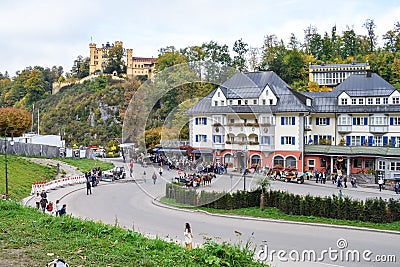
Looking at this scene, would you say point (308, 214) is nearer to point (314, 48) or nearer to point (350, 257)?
point (350, 257)

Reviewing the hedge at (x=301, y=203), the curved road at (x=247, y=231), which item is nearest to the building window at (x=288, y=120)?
the curved road at (x=247, y=231)

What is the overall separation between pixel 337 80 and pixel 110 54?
5962 cm

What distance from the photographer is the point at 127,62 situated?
109 m

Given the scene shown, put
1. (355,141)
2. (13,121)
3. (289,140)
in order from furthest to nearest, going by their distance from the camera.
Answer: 1. (13,121)
2. (355,141)
3. (289,140)

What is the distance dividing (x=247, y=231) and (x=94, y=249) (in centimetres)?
1146

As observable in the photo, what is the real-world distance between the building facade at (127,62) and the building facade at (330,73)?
35360 millimetres

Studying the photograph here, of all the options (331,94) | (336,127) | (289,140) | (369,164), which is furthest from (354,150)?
(331,94)

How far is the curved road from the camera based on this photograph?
16.4 metres

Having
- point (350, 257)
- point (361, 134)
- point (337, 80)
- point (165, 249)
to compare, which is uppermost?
point (337, 80)

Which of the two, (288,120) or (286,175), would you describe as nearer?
(286,175)

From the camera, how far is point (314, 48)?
88.2 m

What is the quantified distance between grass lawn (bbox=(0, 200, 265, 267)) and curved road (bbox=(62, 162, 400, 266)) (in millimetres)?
1772

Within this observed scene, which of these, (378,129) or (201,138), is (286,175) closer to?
(378,129)

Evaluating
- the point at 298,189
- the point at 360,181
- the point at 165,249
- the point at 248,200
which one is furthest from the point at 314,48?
the point at 165,249
